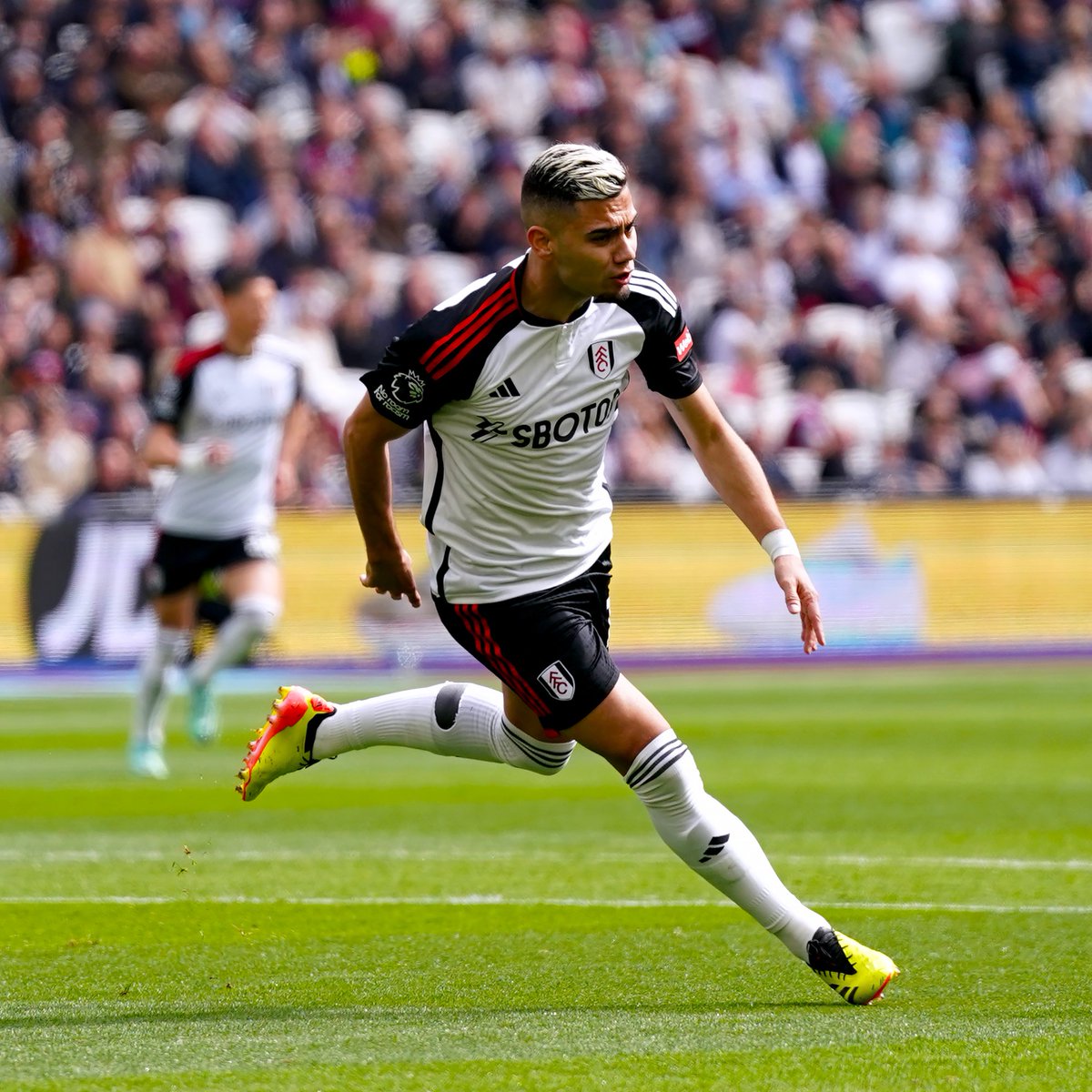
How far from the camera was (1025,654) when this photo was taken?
19.6m

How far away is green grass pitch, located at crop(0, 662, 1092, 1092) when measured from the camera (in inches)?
182

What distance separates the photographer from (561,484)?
5758 mm

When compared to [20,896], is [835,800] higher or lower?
lower

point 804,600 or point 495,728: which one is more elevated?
point 804,600

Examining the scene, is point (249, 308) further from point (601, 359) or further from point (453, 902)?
point (601, 359)

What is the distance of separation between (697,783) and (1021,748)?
7.35 meters

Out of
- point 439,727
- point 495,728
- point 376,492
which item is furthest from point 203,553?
point 376,492

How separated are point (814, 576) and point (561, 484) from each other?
1349cm

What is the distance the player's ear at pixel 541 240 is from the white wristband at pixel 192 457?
21.6ft

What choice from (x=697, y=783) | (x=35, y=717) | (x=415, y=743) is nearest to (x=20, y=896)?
(x=415, y=743)

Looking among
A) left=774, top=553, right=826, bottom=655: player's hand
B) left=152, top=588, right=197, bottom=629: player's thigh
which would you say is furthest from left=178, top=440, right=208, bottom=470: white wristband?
left=774, top=553, right=826, bottom=655: player's hand

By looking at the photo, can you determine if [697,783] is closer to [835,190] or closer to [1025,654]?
[1025,654]

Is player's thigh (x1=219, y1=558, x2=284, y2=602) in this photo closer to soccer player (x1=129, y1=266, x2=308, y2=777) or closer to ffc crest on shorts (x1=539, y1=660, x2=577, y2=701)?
soccer player (x1=129, y1=266, x2=308, y2=777)

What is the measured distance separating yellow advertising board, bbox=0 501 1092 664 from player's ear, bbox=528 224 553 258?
13.1m
